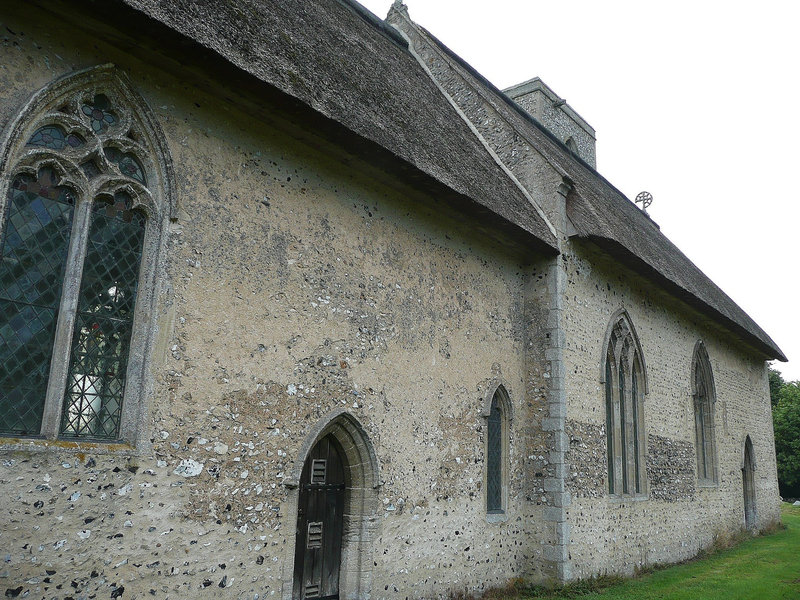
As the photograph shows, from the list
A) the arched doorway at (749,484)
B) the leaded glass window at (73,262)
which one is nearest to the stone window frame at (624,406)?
the arched doorway at (749,484)

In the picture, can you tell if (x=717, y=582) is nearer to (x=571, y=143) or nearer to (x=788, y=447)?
(x=571, y=143)

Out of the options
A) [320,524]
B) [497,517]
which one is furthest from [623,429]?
[320,524]

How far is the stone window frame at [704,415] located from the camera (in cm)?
1506

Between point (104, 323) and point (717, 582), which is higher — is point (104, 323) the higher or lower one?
the higher one

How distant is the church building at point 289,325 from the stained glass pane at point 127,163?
0.02 metres

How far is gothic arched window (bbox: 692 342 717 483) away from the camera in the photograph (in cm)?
1514

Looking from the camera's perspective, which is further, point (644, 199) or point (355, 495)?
point (644, 199)

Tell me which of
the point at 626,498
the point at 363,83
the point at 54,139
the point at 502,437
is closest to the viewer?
the point at 54,139

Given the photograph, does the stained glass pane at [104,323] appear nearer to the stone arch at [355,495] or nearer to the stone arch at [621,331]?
the stone arch at [355,495]

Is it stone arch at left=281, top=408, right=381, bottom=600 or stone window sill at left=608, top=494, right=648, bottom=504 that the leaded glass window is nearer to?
stone arch at left=281, top=408, right=381, bottom=600

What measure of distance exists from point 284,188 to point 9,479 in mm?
3635

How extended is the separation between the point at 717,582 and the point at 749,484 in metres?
9.16

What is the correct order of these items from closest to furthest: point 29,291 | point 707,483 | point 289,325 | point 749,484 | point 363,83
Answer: point 29,291, point 289,325, point 363,83, point 707,483, point 749,484

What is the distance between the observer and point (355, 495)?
704 cm
